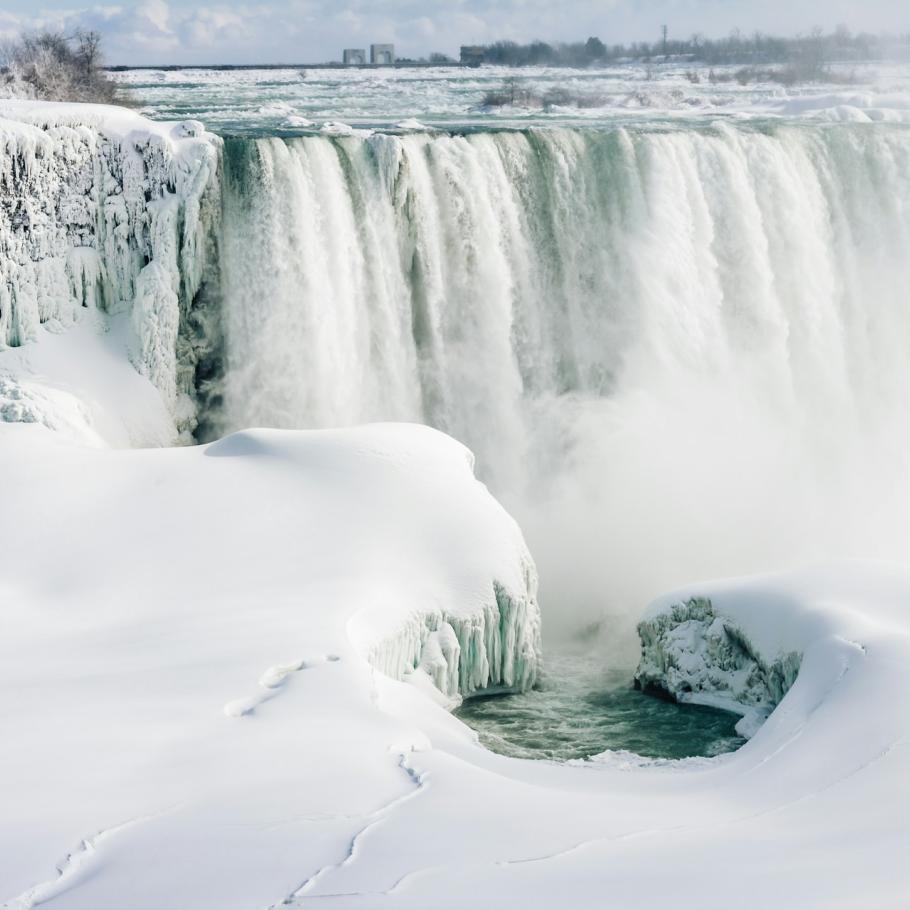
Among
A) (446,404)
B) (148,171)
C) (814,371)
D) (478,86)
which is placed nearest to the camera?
(148,171)

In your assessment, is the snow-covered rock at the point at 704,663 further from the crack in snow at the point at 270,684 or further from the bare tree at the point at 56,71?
the bare tree at the point at 56,71

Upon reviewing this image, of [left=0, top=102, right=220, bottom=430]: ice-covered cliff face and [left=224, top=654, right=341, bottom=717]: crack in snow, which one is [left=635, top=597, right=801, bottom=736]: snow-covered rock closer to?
[left=224, top=654, right=341, bottom=717]: crack in snow

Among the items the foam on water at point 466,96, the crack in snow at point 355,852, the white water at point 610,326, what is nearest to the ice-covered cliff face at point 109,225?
the white water at point 610,326

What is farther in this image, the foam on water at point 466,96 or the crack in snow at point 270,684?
the foam on water at point 466,96

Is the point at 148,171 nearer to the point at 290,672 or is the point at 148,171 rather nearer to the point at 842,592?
the point at 290,672

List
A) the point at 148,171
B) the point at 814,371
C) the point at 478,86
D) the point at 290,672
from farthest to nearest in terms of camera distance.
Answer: the point at 478,86 < the point at 814,371 < the point at 148,171 < the point at 290,672

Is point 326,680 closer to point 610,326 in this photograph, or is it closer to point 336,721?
point 336,721

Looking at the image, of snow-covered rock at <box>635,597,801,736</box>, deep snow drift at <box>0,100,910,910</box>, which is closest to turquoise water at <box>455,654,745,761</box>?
snow-covered rock at <box>635,597,801,736</box>

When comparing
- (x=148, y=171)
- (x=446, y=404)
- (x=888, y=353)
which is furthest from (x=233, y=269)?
(x=888, y=353)
